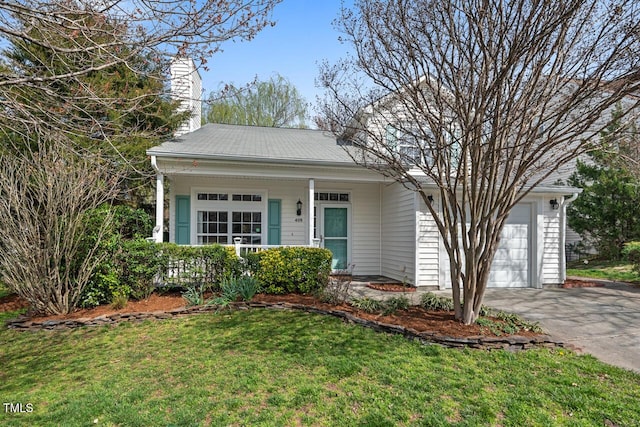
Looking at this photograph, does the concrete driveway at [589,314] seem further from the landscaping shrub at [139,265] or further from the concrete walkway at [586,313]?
the landscaping shrub at [139,265]

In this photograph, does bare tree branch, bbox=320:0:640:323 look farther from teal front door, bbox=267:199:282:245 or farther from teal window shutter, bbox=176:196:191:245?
teal window shutter, bbox=176:196:191:245

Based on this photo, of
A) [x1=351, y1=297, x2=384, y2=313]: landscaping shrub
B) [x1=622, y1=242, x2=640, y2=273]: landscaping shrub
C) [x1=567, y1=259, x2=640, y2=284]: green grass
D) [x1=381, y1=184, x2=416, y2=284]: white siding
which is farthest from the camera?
[x1=567, y1=259, x2=640, y2=284]: green grass

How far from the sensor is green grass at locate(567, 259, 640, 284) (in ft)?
35.1

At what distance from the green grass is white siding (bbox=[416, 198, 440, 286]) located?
6.28m

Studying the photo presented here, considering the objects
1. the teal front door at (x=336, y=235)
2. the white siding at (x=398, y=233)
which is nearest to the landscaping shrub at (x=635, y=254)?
the white siding at (x=398, y=233)

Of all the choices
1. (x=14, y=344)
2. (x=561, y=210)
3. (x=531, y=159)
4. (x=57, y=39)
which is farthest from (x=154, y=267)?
(x=561, y=210)

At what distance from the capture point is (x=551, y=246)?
351 inches

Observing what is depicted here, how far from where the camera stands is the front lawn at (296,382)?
2.92 metres

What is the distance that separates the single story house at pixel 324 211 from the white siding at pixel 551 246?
1.0 inches

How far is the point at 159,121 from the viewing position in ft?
35.4

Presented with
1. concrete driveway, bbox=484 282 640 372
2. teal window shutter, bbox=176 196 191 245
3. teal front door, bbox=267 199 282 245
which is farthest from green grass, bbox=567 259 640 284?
teal window shutter, bbox=176 196 191 245

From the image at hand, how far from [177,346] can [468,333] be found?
3858 mm

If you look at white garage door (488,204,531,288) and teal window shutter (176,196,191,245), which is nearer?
white garage door (488,204,531,288)

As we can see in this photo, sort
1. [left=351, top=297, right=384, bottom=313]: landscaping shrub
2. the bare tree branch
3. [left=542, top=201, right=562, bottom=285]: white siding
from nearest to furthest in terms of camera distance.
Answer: the bare tree branch → [left=351, top=297, right=384, bottom=313]: landscaping shrub → [left=542, top=201, right=562, bottom=285]: white siding
